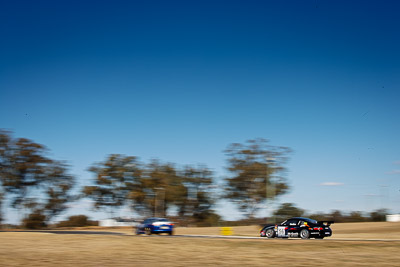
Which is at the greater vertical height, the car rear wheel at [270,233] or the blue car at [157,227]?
the blue car at [157,227]

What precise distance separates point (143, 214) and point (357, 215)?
4434cm

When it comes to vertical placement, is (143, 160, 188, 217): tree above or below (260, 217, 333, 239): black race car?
above

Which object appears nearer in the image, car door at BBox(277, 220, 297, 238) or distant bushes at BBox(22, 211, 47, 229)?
car door at BBox(277, 220, 297, 238)

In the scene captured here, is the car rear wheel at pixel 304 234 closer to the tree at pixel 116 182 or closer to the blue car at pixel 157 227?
the blue car at pixel 157 227

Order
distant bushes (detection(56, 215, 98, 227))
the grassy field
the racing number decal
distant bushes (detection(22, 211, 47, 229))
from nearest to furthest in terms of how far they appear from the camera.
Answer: the grassy field < the racing number decal < distant bushes (detection(22, 211, 47, 229)) < distant bushes (detection(56, 215, 98, 227))

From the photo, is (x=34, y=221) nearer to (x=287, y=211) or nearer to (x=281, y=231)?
(x=287, y=211)

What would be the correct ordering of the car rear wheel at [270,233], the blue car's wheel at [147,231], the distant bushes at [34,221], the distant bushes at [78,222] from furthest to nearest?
the distant bushes at [78,222] < the distant bushes at [34,221] < the blue car's wheel at [147,231] < the car rear wheel at [270,233]

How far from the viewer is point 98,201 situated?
82.1 meters

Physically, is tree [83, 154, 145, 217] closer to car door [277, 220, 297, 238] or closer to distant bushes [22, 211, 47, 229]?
distant bushes [22, 211, 47, 229]

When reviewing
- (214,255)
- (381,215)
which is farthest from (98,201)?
(214,255)

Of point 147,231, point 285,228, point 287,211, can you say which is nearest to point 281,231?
point 285,228

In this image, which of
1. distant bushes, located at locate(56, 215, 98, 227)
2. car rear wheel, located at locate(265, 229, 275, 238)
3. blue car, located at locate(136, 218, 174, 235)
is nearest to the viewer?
car rear wheel, located at locate(265, 229, 275, 238)

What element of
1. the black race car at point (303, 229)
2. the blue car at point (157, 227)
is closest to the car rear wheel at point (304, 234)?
the black race car at point (303, 229)

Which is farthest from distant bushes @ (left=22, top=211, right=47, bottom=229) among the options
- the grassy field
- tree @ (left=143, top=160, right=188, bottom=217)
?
the grassy field
